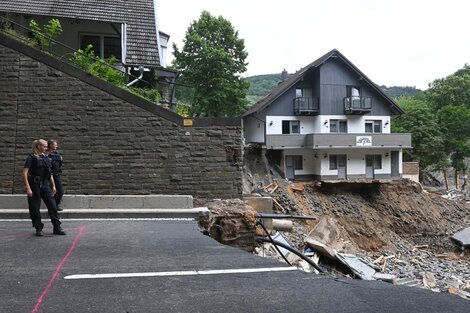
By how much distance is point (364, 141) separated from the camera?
3123 centimetres

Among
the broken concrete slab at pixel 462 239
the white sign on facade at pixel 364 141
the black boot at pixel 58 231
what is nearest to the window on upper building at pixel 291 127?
the white sign on facade at pixel 364 141

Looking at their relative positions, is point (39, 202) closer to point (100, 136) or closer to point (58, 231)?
point (58, 231)

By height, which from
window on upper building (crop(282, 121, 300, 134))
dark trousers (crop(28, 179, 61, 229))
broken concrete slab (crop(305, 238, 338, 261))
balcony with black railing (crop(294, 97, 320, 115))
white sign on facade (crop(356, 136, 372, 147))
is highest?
balcony with black railing (crop(294, 97, 320, 115))

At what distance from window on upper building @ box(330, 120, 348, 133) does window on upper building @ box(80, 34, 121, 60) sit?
2098cm

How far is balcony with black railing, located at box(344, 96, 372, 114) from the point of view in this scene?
32594 millimetres

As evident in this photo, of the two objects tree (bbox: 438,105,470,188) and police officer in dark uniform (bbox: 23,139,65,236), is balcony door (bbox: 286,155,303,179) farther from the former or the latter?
police officer in dark uniform (bbox: 23,139,65,236)

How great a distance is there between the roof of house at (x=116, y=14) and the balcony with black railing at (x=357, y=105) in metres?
20.0

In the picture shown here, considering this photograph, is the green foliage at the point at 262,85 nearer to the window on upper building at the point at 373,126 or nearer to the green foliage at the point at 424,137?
the green foliage at the point at 424,137

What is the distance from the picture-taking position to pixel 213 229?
841 cm

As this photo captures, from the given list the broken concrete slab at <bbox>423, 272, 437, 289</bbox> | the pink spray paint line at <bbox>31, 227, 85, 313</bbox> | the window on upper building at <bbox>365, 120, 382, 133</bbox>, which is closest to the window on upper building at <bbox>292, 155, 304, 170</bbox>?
the window on upper building at <bbox>365, 120, 382, 133</bbox>

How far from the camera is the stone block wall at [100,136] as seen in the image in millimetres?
9711

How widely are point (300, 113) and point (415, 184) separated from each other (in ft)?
37.8

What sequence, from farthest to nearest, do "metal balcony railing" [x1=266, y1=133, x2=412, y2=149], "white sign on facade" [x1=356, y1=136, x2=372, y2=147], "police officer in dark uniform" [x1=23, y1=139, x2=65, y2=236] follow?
"white sign on facade" [x1=356, y1=136, x2=372, y2=147], "metal balcony railing" [x1=266, y1=133, x2=412, y2=149], "police officer in dark uniform" [x1=23, y1=139, x2=65, y2=236]

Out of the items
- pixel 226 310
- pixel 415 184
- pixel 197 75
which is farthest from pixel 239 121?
pixel 197 75
